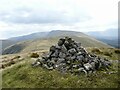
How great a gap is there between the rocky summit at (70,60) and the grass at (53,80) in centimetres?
138

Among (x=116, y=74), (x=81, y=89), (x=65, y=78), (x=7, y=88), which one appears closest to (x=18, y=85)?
(x=7, y=88)

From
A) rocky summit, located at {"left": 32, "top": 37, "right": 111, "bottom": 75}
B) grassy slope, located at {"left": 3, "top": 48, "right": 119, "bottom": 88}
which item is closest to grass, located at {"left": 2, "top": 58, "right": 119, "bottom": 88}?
grassy slope, located at {"left": 3, "top": 48, "right": 119, "bottom": 88}

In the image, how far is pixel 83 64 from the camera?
3866 centimetres

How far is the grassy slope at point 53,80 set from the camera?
109 ft

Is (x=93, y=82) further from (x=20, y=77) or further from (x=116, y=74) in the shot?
(x=20, y=77)

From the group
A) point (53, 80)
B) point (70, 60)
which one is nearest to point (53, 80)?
point (53, 80)

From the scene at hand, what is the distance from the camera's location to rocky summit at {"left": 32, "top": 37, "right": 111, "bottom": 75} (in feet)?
123

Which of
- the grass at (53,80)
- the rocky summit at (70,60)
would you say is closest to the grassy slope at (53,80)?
the grass at (53,80)

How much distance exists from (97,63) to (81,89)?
829cm

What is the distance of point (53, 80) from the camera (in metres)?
34.7

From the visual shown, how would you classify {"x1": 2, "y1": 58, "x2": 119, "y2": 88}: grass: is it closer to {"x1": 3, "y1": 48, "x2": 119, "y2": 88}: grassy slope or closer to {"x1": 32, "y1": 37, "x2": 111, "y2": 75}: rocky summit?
{"x1": 3, "y1": 48, "x2": 119, "y2": 88}: grassy slope

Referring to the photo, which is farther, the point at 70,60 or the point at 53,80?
the point at 70,60

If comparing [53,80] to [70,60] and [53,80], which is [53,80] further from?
[70,60]

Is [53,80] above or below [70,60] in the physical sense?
below
